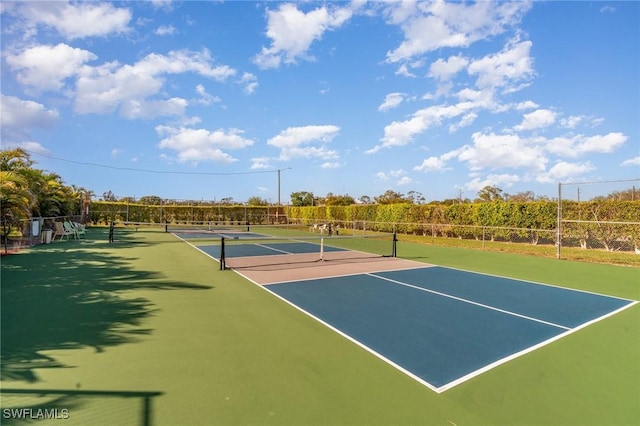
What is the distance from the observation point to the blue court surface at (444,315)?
438 centimetres

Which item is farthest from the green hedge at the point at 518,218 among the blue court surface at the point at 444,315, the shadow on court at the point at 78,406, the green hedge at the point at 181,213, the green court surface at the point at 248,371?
the shadow on court at the point at 78,406

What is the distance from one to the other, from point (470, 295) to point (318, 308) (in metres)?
3.55

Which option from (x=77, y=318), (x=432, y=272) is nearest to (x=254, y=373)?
(x=77, y=318)

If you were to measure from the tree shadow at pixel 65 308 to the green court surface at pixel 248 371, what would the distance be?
35 mm

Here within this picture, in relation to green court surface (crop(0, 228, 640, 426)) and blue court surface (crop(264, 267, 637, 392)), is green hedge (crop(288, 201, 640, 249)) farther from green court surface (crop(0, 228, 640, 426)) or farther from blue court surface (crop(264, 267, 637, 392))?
green court surface (crop(0, 228, 640, 426))

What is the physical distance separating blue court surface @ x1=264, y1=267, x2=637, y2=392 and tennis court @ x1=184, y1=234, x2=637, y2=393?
14 millimetres

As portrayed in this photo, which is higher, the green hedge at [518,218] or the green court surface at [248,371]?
the green hedge at [518,218]

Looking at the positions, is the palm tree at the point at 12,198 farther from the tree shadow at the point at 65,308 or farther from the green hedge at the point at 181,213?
the green hedge at the point at 181,213

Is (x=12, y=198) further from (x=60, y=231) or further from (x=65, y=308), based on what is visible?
(x=65, y=308)

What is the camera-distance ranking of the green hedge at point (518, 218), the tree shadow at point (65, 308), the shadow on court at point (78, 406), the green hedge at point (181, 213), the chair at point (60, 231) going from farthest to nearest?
1. the green hedge at point (181, 213)
2. the chair at point (60, 231)
3. the green hedge at point (518, 218)
4. the tree shadow at point (65, 308)
5. the shadow on court at point (78, 406)

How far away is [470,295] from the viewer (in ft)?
25.3

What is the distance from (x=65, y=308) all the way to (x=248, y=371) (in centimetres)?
421

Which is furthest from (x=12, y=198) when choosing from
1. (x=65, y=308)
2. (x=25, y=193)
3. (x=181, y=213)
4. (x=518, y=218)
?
(x=181, y=213)

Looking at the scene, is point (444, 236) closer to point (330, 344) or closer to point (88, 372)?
point (330, 344)
